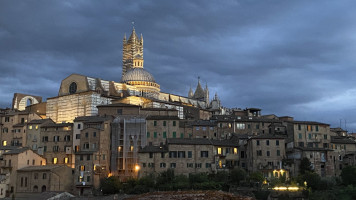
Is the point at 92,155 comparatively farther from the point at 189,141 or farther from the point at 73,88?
the point at 73,88

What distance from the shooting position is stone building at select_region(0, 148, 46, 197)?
224ft

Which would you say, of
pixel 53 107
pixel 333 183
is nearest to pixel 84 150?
pixel 53 107

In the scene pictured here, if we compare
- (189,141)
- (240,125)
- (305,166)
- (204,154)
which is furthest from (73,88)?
(305,166)

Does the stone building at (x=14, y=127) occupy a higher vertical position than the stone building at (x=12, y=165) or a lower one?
higher

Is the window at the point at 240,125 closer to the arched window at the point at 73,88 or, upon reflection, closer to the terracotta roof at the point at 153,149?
the terracotta roof at the point at 153,149

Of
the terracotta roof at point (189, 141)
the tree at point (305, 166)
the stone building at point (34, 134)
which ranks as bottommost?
the tree at point (305, 166)

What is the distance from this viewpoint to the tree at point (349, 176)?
211 ft

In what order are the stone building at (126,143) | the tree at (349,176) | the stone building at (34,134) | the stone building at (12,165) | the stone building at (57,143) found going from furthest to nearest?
the stone building at (34,134) < the stone building at (57,143) < the stone building at (126,143) < the stone building at (12,165) < the tree at (349,176)

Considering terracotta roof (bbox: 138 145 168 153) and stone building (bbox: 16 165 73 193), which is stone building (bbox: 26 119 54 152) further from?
terracotta roof (bbox: 138 145 168 153)

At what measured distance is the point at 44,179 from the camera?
65750mm

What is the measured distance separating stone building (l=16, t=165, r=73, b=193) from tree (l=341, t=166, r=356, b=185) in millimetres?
40912

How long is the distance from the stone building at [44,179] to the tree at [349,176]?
40.9 metres

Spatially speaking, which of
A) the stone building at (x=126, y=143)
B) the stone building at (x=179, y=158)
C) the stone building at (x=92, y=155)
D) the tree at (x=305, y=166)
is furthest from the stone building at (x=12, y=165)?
the tree at (x=305, y=166)

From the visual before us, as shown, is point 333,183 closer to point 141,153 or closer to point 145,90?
point 141,153
